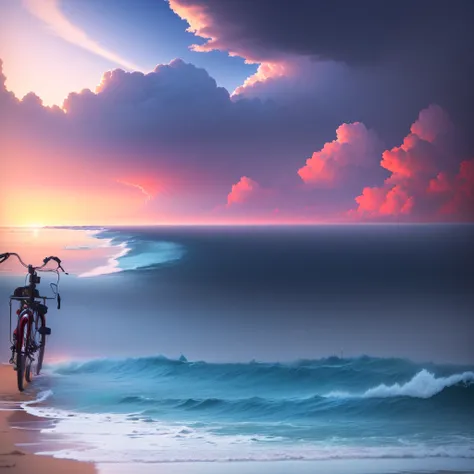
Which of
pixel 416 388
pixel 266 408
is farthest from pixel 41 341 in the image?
pixel 416 388

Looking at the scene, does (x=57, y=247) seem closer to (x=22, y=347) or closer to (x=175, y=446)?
(x=22, y=347)

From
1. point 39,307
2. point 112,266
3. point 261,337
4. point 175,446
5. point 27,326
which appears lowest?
point 175,446

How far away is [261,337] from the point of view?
555cm

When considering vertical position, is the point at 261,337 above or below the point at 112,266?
below

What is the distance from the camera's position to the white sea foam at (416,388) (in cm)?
514

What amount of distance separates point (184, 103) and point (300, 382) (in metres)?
2.60

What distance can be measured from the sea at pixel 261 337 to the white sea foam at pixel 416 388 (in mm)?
14

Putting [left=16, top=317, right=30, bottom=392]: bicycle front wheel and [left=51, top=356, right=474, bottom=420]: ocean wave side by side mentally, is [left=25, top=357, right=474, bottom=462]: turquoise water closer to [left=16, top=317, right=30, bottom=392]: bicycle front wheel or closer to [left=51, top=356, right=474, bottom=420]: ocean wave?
[left=51, top=356, right=474, bottom=420]: ocean wave

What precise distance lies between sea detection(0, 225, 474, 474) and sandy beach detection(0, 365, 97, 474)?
0.15 m

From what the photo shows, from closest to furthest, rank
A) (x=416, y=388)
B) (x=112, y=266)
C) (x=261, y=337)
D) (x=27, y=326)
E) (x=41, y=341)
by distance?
(x=27, y=326) → (x=41, y=341) → (x=416, y=388) → (x=261, y=337) → (x=112, y=266)

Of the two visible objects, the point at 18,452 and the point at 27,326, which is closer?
the point at 18,452

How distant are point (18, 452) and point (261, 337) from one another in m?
2.37

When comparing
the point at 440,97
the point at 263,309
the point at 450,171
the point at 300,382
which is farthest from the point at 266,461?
the point at 440,97

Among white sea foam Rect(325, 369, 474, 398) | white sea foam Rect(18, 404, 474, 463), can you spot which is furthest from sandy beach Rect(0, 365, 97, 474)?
white sea foam Rect(325, 369, 474, 398)
